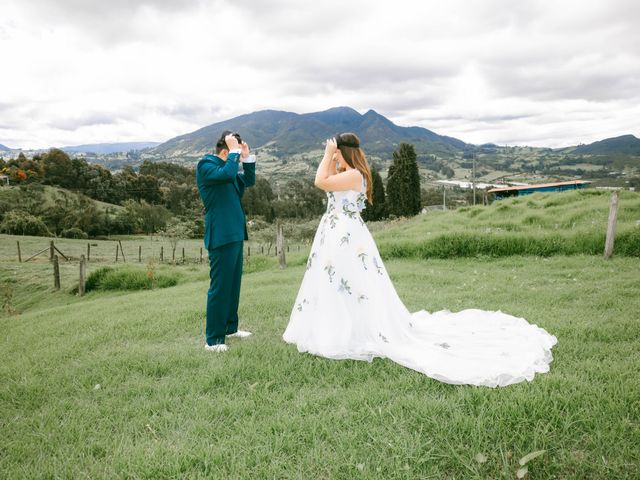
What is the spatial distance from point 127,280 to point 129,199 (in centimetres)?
6935

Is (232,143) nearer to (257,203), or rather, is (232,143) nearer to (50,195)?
(257,203)

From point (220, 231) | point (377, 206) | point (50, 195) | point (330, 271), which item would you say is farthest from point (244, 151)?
point (50, 195)

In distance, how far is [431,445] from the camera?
3.12m

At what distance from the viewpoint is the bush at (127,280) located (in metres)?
18.8

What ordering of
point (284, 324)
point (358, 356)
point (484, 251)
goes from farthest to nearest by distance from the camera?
point (484, 251)
point (284, 324)
point (358, 356)

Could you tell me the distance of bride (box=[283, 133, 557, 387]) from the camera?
16.0ft

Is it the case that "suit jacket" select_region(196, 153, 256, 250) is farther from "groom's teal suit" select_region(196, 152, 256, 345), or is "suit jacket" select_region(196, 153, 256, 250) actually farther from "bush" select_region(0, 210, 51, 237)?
"bush" select_region(0, 210, 51, 237)

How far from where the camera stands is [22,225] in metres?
55.5

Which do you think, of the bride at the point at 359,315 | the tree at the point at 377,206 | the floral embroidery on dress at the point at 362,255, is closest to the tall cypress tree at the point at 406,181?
the tree at the point at 377,206

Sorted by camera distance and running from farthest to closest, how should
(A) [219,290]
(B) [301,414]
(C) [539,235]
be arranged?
1. (C) [539,235]
2. (A) [219,290]
3. (B) [301,414]

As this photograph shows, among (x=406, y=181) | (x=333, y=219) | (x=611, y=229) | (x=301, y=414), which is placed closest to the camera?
(x=301, y=414)

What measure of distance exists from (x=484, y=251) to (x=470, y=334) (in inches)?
364

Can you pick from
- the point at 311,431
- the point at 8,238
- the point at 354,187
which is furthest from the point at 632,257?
the point at 8,238

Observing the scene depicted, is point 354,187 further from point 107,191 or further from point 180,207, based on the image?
point 107,191
